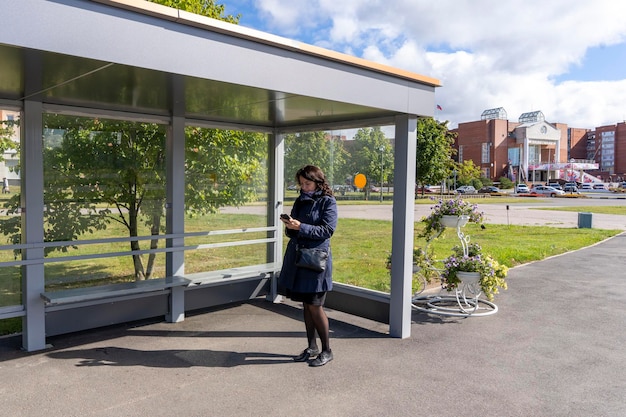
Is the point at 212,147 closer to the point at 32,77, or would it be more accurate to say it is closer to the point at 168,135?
the point at 168,135

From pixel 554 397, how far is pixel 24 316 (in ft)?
15.6

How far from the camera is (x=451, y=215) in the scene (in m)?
6.66

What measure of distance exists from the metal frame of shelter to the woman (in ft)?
2.71

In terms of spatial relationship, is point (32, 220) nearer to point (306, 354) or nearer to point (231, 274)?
point (231, 274)

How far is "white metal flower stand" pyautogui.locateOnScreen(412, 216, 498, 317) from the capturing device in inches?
255

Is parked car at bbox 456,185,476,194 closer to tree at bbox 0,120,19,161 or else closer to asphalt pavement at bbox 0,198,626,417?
asphalt pavement at bbox 0,198,626,417

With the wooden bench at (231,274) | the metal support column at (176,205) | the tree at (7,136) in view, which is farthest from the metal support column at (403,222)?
the tree at (7,136)

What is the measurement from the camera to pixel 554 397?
13.4ft

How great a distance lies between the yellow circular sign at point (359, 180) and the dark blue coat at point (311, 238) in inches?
76.4

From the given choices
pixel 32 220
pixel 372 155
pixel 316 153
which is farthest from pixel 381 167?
pixel 32 220

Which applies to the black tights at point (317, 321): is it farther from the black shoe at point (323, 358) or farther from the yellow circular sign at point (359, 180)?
the yellow circular sign at point (359, 180)

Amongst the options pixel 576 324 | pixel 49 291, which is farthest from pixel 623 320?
pixel 49 291

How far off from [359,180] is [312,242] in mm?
2232

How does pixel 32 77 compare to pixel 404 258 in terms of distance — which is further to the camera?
pixel 404 258
